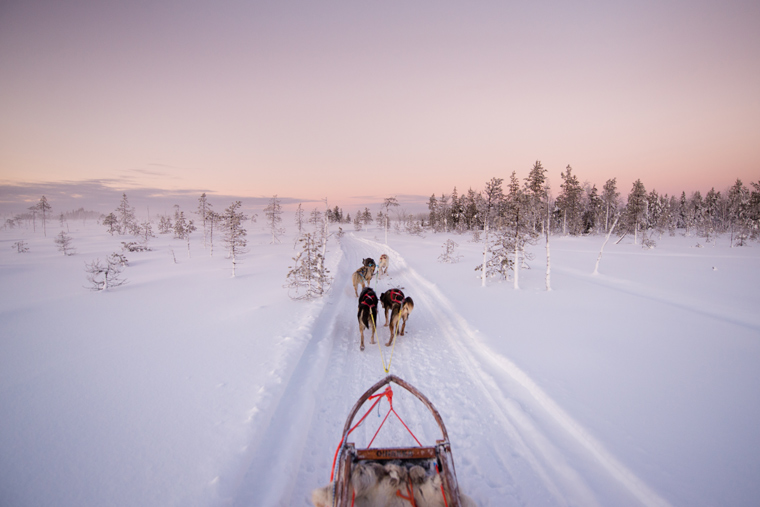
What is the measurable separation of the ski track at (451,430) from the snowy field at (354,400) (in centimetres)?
3

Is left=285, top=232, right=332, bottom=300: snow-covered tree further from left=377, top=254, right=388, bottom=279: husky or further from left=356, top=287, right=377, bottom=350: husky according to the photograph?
left=377, top=254, right=388, bottom=279: husky

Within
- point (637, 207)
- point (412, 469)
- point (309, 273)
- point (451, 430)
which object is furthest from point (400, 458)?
point (637, 207)

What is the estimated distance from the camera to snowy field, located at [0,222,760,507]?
351cm

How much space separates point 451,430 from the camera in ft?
14.8

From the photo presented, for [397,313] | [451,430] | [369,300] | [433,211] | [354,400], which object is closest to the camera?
[451,430]

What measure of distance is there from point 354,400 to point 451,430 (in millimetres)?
1844

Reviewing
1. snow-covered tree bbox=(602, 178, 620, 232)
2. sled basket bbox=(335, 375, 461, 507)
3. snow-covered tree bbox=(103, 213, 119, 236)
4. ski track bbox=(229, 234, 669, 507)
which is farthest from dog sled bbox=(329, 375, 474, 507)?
snow-covered tree bbox=(103, 213, 119, 236)

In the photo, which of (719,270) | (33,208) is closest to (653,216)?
(719,270)

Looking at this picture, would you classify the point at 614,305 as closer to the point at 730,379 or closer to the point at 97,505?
the point at 730,379

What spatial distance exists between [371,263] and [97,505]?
38.1 ft

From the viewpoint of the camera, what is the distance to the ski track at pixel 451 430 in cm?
349

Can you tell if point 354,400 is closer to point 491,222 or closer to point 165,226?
point 491,222

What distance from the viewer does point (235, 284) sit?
16078 millimetres

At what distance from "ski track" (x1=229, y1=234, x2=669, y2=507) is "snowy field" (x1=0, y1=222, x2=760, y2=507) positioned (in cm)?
3
